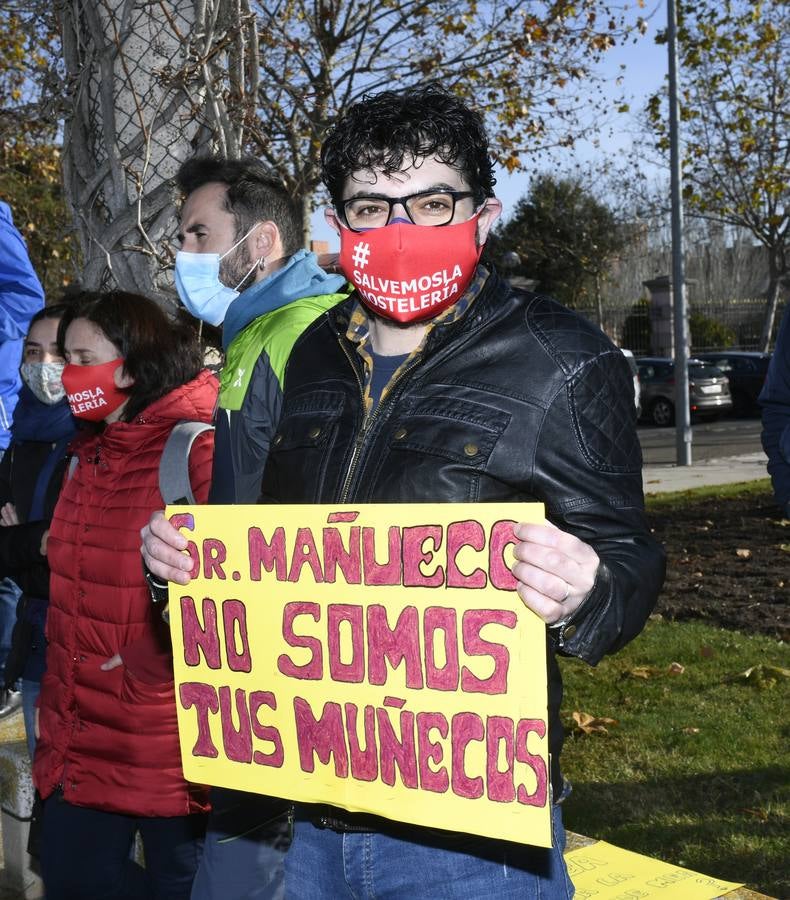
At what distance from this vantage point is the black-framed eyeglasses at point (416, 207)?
6.74ft

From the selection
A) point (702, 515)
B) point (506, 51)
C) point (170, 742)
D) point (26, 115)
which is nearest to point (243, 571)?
point (170, 742)

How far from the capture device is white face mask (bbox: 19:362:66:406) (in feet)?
14.1

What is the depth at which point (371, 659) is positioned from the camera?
1929 mm

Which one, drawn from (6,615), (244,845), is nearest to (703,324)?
(6,615)

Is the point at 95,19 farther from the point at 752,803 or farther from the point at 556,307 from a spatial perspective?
the point at 752,803

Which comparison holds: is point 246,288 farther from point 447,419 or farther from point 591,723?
point 591,723

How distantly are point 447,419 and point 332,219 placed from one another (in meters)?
0.50

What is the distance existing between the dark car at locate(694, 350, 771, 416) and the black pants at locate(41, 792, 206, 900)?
2545cm

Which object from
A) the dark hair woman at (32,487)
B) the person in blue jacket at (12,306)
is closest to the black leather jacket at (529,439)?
the dark hair woman at (32,487)

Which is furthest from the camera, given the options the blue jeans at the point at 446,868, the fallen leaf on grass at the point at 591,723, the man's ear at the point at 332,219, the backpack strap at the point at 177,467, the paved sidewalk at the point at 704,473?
the paved sidewalk at the point at 704,473

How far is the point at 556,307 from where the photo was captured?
1.99 metres

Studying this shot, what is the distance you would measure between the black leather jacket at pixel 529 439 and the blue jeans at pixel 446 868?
139mm

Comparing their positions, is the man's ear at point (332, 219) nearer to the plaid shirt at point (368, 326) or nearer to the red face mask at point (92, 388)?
the plaid shirt at point (368, 326)

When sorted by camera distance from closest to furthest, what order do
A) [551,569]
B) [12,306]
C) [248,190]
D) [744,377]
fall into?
1. [551,569]
2. [248,190]
3. [12,306]
4. [744,377]
